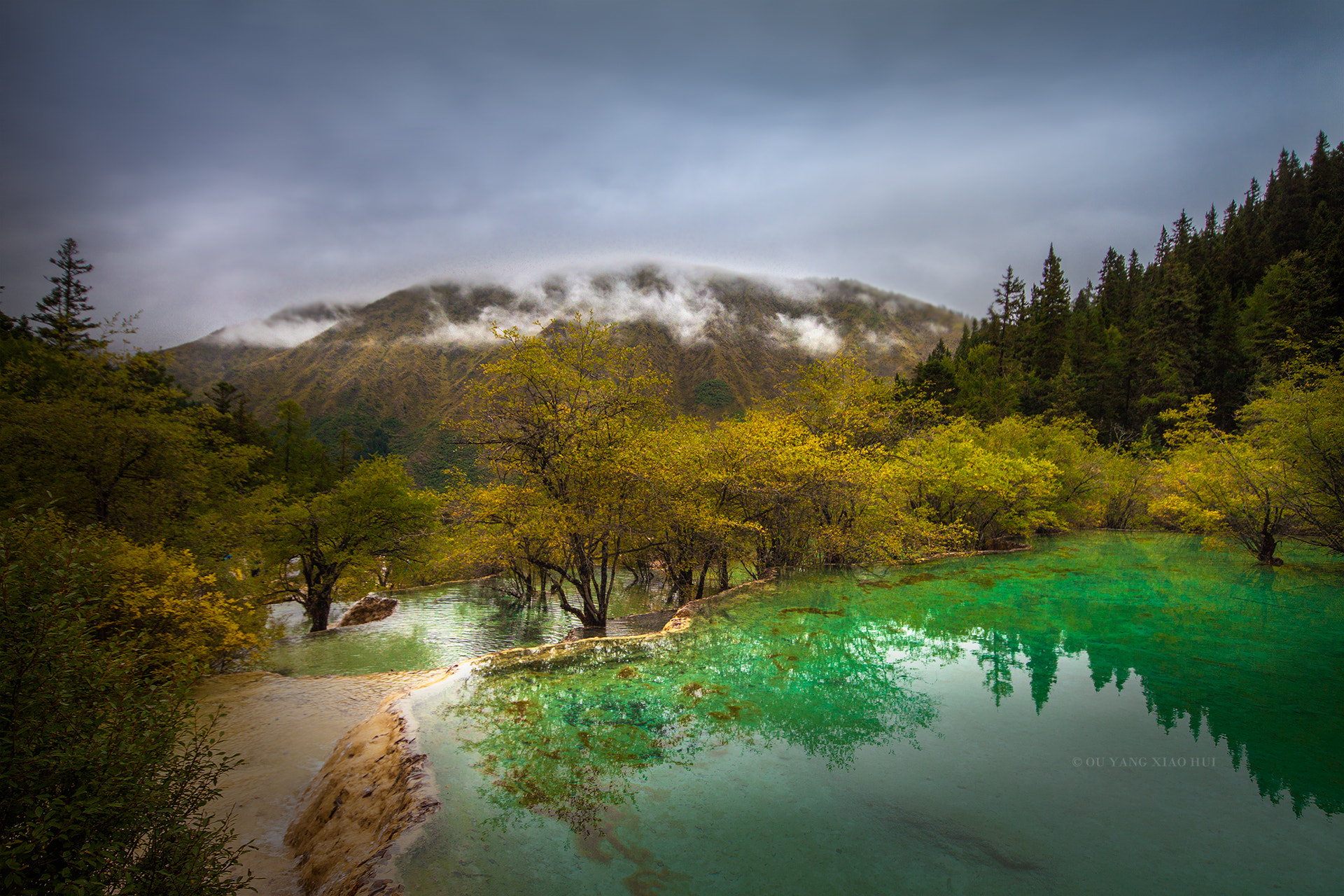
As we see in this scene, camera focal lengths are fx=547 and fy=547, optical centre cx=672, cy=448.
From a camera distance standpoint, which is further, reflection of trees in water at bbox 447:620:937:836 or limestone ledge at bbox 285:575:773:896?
reflection of trees in water at bbox 447:620:937:836

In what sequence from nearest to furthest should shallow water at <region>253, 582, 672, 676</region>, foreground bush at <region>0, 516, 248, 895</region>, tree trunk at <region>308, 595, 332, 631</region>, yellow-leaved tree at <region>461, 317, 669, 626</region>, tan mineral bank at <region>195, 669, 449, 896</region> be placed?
foreground bush at <region>0, 516, 248, 895</region> → tan mineral bank at <region>195, 669, 449, 896</region> → yellow-leaved tree at <region>461, 317, 669, 626</region> → shallow water at <region>253, 582, 672, 676</region> → tree trunk at <region>308, 595, 332, 631</region>

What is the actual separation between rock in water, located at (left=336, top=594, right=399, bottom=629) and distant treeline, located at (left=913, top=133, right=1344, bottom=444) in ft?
142

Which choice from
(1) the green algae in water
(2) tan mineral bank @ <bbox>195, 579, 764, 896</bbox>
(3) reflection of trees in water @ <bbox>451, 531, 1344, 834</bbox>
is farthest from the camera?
(3) reflection of trees in water @ <bbox>451, 531, 1344, 834</bbox>

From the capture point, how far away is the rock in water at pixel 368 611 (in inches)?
950

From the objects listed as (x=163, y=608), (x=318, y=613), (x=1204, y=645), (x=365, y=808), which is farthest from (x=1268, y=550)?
(x=318, y=613)

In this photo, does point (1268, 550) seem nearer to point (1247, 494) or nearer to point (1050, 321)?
point (1247, 494)

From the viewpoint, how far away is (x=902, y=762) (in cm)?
753

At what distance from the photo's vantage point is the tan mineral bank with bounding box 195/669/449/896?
20.5ft

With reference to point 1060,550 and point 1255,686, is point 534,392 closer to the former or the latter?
point 1255,686

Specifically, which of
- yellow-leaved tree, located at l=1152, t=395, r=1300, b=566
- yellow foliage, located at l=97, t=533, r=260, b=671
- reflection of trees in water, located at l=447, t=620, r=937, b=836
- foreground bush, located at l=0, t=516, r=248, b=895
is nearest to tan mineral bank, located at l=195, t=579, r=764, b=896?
reflection of trees in water, located at l=447, t=620, r=937, b=836

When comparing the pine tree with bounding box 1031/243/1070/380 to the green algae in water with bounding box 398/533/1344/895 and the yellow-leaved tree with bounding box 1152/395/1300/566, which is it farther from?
the green algae in water with bounding box 398/533/1344/895

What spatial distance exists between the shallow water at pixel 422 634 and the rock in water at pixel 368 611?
0.56 m

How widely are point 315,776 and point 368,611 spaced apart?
18148 mm

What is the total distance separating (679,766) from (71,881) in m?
5.70
